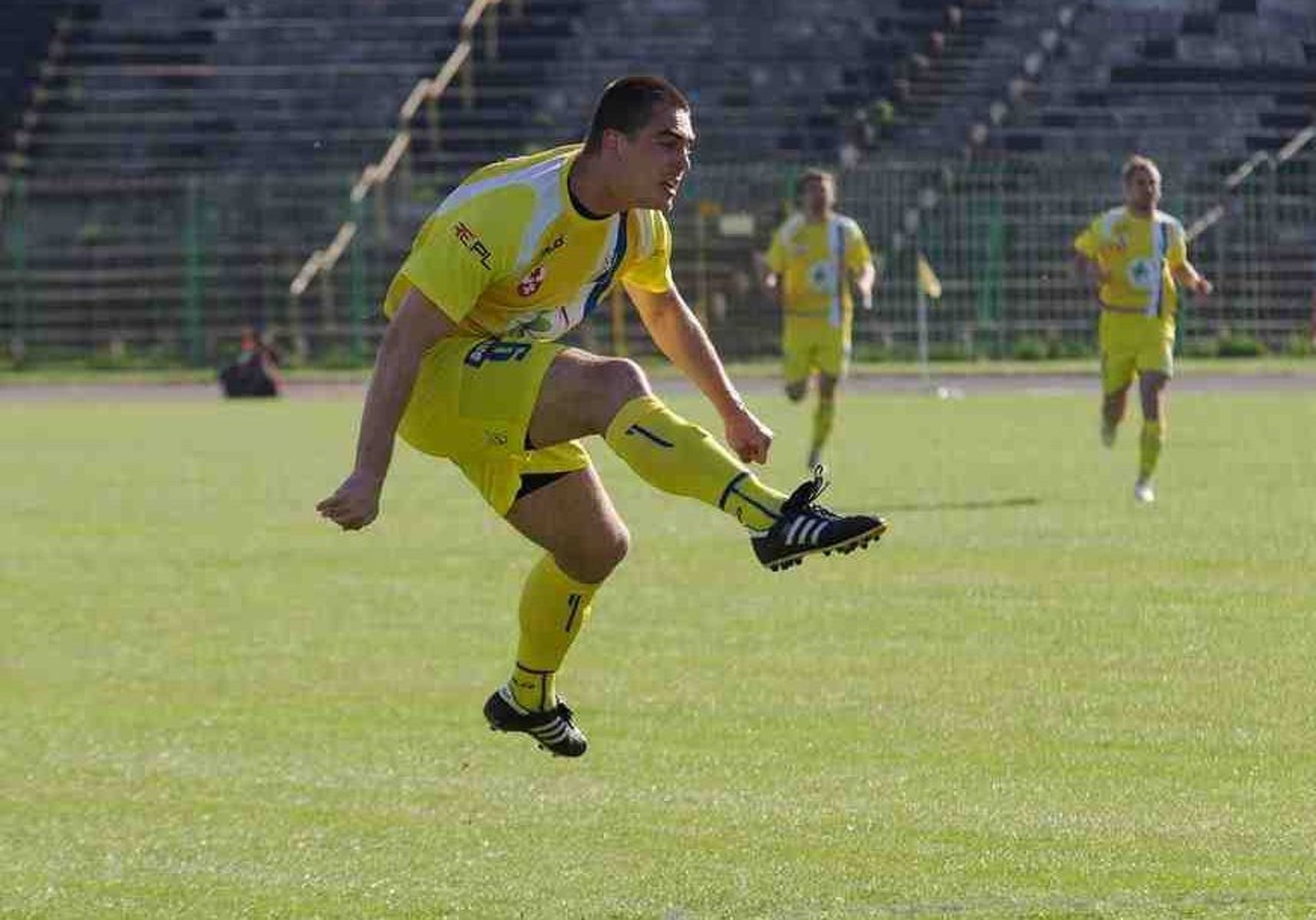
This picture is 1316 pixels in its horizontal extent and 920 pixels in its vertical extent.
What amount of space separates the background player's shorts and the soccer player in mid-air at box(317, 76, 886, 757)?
1304 centimetres

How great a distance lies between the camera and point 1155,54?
47656 mm

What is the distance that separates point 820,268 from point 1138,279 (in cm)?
437

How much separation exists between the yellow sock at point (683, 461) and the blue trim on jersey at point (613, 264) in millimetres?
813

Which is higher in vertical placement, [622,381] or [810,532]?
[622,381]

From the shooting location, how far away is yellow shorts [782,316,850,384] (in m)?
25.8

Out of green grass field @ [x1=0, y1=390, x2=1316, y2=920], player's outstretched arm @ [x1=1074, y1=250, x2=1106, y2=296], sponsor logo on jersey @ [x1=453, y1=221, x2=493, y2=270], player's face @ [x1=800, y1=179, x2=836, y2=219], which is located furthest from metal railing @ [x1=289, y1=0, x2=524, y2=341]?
sponsor logo on jersey @ [x1=453, y1=221, x2=493, y2=270]

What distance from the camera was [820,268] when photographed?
2594 centimetres

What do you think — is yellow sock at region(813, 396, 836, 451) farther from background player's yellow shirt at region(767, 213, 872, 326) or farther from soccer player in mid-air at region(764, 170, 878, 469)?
background player's yellow shirt at region(767, 213, 872, 326)

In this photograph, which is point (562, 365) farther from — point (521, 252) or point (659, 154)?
point (659, 154)

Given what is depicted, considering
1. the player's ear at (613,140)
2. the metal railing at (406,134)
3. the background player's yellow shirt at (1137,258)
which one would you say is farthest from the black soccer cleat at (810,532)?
the metal railing at (406,134)

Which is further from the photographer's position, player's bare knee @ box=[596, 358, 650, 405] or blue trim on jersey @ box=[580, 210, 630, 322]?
blue trim on jersey @ box=[580, 210, 630, 322]

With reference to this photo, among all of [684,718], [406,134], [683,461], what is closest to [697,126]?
[406,134]

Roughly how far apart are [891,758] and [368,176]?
116 feet

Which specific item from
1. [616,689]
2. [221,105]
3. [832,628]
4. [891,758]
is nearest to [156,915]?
[891,758]
